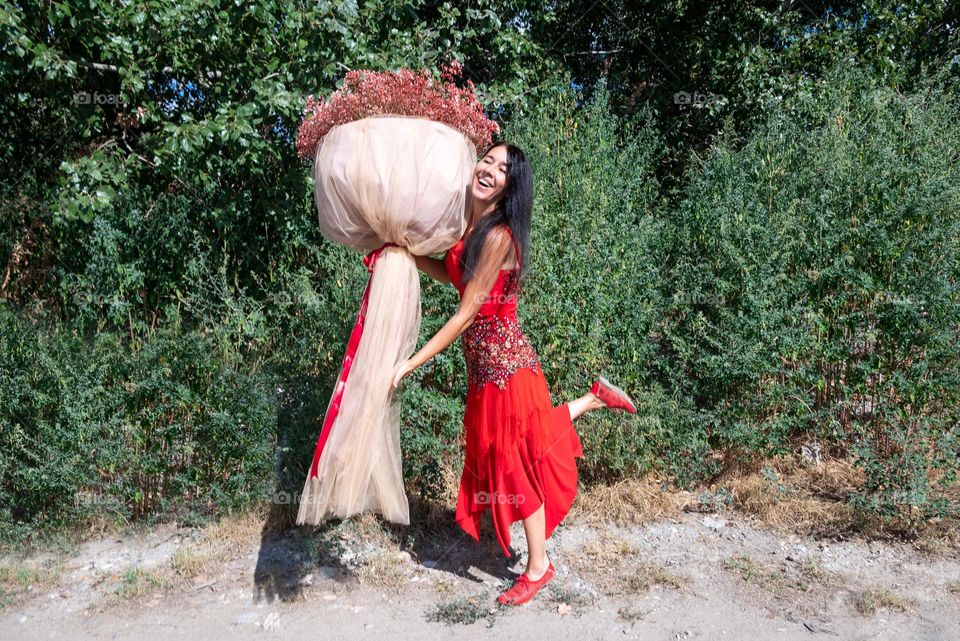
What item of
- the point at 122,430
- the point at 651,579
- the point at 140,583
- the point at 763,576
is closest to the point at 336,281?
the point at 122,430

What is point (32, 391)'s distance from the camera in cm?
397

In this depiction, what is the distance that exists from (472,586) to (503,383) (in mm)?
1096

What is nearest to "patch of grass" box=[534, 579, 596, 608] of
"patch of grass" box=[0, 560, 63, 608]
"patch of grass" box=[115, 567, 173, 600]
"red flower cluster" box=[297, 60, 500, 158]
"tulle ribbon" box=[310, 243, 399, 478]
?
"tulle ribbon" box=[310, 243, 399, 478]

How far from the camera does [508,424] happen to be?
3.44 meters

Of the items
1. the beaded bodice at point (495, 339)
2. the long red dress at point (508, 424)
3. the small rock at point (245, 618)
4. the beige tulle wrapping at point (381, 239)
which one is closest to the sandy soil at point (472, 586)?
the small rock at point (245, 618)

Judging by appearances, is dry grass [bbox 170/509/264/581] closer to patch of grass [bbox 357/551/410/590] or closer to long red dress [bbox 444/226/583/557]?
patch of grass [bbox 357/551/410/590]

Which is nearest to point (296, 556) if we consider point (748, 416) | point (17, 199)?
point (748, 416)

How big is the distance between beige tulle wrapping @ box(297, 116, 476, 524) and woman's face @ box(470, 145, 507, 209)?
0.05 meters

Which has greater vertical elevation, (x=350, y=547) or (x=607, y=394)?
(x=607, y=394)

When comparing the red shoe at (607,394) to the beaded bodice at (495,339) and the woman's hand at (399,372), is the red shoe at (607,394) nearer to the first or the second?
the beaded bodice at (495,339)

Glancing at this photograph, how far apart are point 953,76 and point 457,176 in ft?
20.1

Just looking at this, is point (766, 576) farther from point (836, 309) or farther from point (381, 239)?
point (381, 239)

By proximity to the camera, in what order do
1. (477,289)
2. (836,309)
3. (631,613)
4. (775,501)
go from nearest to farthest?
(477,289) < (631,613) < (775,501) < (836,309)

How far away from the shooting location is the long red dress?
339 cm
